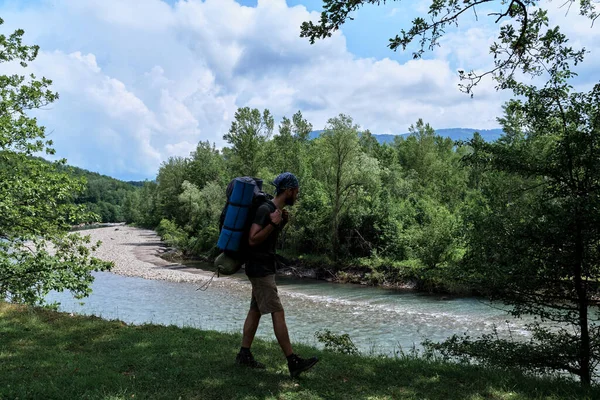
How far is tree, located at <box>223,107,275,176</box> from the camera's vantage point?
50688mm

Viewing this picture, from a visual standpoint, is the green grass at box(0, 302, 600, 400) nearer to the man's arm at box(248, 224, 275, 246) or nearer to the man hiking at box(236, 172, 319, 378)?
the man hiking at box(236, 172, 319, 378)

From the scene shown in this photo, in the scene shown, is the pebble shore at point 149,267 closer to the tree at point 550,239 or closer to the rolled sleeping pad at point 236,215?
the tree at point 550,239

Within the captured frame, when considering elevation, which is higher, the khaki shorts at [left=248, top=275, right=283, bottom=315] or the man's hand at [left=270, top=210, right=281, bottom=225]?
the man's hand at [left=270, top=210, right=281, bottom=225]

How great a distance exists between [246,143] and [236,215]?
46.6 meters

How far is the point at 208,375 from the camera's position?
5.03 m

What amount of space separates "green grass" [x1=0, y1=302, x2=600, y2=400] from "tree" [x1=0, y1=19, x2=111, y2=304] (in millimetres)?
1368

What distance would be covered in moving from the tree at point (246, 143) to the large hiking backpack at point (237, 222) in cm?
4365

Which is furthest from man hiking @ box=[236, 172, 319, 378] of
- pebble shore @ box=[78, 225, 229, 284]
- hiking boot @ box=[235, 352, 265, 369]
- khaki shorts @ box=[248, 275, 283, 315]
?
pebble shore @ box=[78, 225, 229, 284]

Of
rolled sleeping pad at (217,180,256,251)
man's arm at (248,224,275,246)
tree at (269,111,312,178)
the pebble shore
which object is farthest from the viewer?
tree at (269,111,312,178)

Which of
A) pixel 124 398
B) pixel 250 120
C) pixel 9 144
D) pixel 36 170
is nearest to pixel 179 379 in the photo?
pixel 124 398

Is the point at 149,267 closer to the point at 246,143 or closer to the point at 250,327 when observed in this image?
the point at 246,143

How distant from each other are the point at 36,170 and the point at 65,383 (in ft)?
19.9

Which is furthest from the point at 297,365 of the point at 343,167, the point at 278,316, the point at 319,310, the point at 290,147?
the point at 290,147

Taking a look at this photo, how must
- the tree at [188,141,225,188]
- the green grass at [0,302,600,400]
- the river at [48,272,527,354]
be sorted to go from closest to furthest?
the green grass at [0,302,600,400], the river at [48,272,527,354], the tree at [188,141,225,188]
